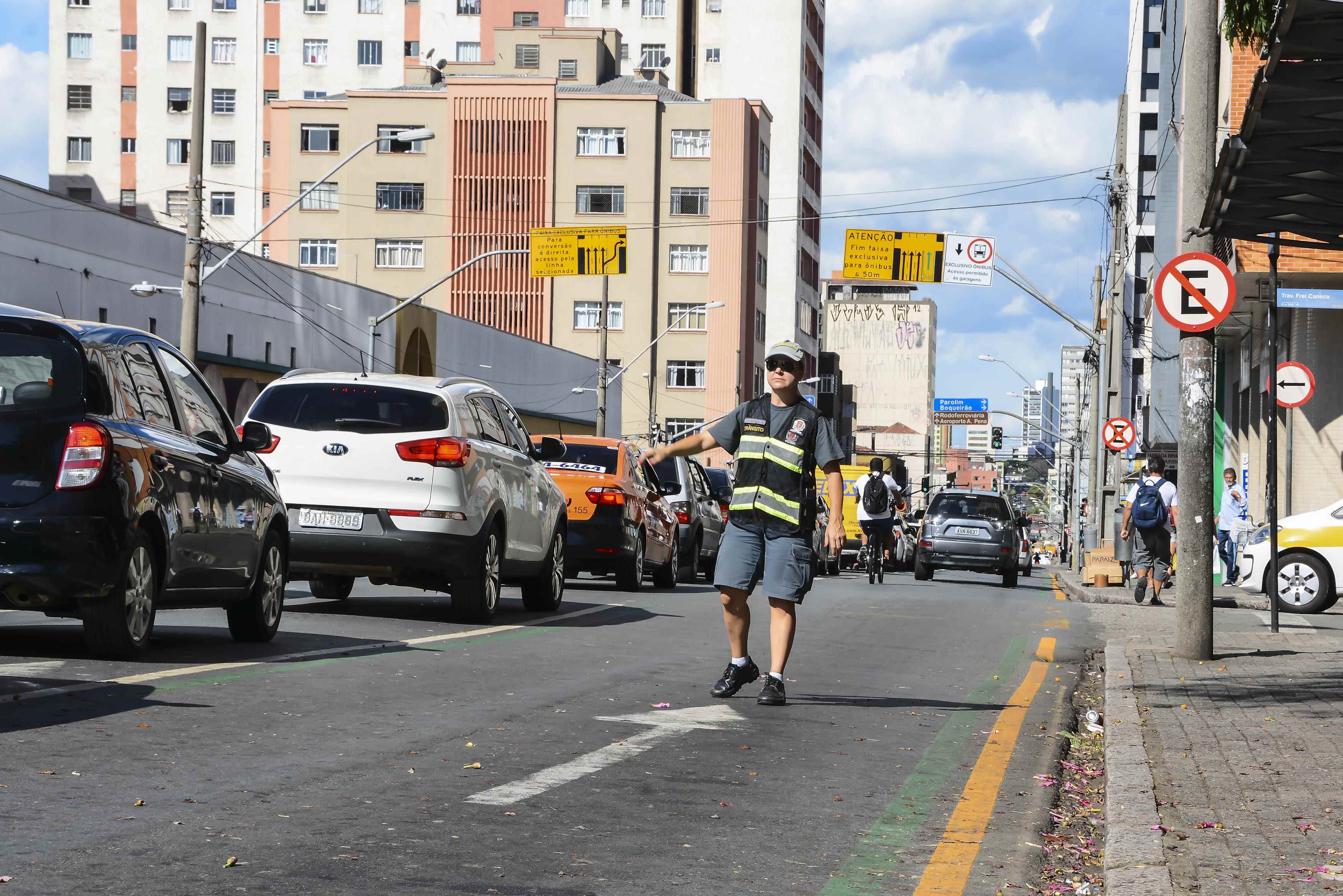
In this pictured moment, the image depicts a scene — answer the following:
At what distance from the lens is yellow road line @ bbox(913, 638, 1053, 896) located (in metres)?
5.46

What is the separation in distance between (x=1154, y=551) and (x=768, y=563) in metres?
14.6

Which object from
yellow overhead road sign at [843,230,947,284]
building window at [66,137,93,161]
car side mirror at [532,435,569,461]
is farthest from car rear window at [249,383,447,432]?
building window at [66,137,93,161]

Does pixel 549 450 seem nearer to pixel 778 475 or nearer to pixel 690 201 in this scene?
pixel 778 475

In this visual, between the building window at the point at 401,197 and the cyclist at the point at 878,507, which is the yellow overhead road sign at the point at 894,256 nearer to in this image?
the cyclist at the point at 878,507

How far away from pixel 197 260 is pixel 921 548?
12577 millimetres

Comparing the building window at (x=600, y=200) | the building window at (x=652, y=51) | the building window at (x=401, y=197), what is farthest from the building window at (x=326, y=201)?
the building window at (x=652, y=51)

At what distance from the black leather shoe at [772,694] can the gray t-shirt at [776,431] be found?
45.4 inches

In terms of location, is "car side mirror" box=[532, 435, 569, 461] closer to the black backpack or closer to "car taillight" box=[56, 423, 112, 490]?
"car taillight" box=[56, 423, 112, 490]

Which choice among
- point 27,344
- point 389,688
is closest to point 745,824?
point 389,688

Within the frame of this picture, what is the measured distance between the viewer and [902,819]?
6480 millimetres

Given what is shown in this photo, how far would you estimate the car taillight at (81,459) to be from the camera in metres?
8.93

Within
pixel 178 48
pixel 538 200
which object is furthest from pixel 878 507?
pixel 178 48

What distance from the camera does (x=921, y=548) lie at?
3041 centimetres

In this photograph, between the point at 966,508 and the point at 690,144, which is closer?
the point at 966,508
